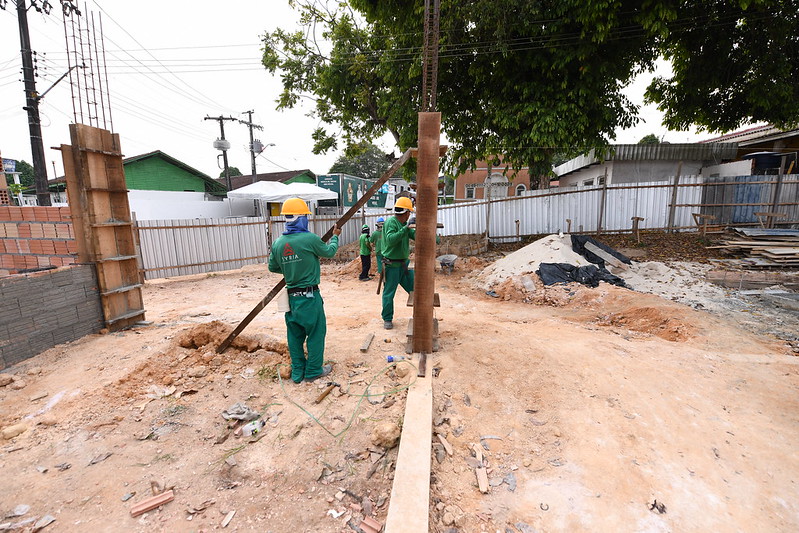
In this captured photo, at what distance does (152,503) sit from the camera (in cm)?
217

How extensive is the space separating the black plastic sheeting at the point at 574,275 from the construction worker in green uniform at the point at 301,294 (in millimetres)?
5541

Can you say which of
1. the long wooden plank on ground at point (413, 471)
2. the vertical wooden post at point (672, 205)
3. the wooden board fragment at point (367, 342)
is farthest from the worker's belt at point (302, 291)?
the vertical wooden post at point (672, 205)

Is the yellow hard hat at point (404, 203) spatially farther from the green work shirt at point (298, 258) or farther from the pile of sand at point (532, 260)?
the pile of sand at point (532, 260)

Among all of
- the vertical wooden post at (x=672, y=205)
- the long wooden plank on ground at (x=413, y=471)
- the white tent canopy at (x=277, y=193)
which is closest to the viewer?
the long wooden plank on ground at (x=413, y=471)

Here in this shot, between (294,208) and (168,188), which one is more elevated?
(168,188)

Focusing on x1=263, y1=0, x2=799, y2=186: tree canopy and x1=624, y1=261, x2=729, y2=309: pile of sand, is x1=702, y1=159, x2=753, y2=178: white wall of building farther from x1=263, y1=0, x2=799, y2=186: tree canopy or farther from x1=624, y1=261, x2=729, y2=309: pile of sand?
x1=624, y1=261, x2=729, y2=309: pile of sand

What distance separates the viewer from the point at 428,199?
142 inches

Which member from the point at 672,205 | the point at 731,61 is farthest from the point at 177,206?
the point at 731,61

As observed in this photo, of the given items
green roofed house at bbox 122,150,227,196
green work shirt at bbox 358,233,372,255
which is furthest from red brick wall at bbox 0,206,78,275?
green roofed house at bbox 122,150,227,196

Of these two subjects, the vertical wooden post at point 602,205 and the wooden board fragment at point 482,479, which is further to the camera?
the vertical wooden post at point 602,205

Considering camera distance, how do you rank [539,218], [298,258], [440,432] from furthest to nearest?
[539,218], [298,258], [440,432]

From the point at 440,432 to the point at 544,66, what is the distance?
31.8 ft

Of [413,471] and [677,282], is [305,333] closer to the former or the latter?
[413,471]

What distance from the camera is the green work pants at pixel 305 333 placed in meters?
3.54
